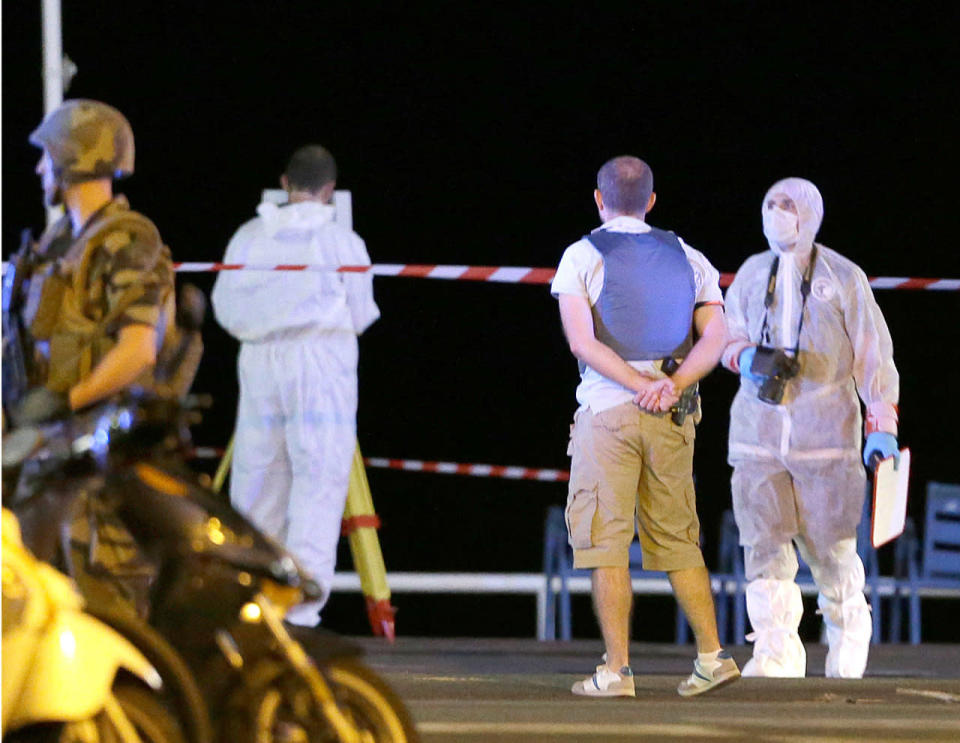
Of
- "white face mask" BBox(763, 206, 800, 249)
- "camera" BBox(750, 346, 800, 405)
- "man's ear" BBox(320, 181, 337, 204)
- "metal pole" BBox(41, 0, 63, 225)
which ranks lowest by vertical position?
"camera" BBox(750, 346, 800, 405)

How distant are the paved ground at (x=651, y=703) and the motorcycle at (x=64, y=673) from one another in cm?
235

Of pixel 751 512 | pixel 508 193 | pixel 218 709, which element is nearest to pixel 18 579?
pixel 218 709

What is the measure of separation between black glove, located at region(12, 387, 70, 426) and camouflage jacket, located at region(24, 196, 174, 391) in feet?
1.25

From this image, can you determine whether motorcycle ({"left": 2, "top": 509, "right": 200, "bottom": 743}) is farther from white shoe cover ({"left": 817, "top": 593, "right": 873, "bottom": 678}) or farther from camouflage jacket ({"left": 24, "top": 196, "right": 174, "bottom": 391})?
white shoe cover ({"left": 817, "top": 593, "right": 873, "bottom": 678})

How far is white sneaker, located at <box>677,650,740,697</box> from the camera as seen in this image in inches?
306

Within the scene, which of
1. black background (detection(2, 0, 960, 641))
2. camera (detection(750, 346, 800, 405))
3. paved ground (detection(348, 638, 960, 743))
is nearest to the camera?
paved ground (detection(348, 638, 960, 743))

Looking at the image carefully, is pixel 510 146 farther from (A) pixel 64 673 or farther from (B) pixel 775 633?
(A) pixel 64 673

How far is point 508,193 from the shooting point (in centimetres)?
1583

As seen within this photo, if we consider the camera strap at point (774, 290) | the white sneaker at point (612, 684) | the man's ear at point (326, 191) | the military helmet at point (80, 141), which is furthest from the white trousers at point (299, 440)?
the military helmet at point (80, 141)

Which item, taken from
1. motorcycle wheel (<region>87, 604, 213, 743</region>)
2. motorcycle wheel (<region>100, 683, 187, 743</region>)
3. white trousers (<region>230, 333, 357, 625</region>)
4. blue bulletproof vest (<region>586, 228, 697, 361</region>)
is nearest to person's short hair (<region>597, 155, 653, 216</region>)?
blue bulletproof vest (<region>586, 228, 697, 361</region>)

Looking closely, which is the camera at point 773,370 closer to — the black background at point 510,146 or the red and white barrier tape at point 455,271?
the red and white barrier tape at point 455,271

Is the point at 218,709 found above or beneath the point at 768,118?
beneath

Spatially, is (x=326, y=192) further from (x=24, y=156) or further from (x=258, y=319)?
(x=24, y=156)

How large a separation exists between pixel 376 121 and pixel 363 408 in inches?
83.5
